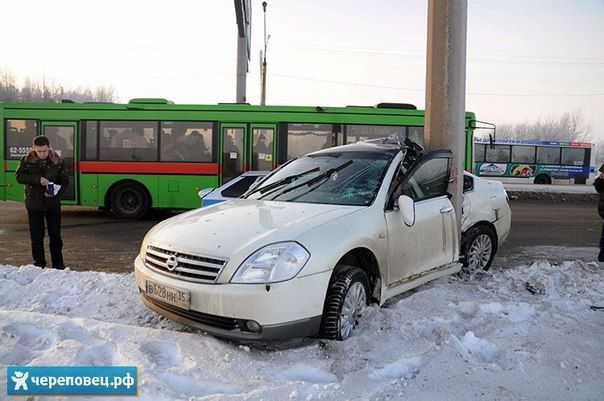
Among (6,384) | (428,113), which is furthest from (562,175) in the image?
(6,384)

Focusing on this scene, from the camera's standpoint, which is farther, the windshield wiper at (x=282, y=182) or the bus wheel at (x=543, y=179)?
the bus wheel at (x=543, y=179)

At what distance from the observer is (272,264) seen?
11.3 ft

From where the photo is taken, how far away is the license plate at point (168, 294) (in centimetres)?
353

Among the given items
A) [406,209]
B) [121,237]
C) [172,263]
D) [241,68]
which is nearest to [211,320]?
[172,263]

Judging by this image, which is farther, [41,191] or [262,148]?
[262,148]

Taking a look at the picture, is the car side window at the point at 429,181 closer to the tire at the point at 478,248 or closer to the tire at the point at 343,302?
the tire at the point at 478,248

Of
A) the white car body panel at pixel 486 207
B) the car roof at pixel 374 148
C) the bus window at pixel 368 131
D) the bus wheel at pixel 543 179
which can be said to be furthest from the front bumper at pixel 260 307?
the bus wheel at pixel 543 179

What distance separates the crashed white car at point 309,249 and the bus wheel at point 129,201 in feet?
26.1

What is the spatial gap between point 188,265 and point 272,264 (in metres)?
0.65

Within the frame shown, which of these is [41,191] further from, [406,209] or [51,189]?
[406,209]

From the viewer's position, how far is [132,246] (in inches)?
347

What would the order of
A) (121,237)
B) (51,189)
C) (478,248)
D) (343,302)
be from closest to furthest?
1. (343,302)
2. (51,189)
3. (478,248)
4. (121,237)

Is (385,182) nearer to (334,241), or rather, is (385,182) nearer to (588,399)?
(334,241)

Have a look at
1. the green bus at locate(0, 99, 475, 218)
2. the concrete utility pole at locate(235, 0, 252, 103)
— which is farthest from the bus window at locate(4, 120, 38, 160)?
the concrete utility pole at locate(235, 0, 252, 103)
